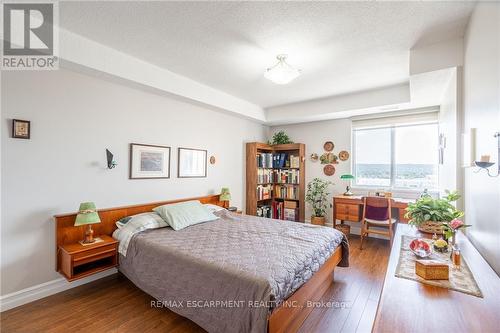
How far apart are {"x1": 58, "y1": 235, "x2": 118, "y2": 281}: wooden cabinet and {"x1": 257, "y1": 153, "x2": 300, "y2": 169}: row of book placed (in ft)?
9.78

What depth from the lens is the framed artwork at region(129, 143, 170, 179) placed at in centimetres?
290

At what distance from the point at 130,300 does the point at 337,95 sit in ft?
13.1

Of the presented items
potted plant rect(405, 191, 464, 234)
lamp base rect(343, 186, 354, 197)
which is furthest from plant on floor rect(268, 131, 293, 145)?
potted plant rect(405, 191, 464, 234)

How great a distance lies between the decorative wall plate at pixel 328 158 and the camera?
4598 millimetres

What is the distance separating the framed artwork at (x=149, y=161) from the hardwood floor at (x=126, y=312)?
4.19 feet

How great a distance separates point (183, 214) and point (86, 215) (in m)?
0.98

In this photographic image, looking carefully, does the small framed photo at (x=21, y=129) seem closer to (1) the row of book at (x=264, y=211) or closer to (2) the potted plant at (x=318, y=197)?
(1) the row of book at (x=264, y=211)

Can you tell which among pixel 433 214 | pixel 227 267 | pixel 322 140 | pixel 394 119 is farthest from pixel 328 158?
pixel 227 267

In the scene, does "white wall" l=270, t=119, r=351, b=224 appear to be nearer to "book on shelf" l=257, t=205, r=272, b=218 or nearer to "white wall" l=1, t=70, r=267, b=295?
"book on shelf" l=257, t=205, r=272, b=218

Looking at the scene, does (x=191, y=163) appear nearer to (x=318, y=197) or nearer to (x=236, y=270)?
(x=236, y=270)

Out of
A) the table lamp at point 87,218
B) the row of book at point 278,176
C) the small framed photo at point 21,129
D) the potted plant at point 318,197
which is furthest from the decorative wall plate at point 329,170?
the small framed photo at point 21,129

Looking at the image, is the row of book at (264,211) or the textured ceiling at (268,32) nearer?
the textured ceiling at (268,32)

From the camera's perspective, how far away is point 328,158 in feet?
15.3

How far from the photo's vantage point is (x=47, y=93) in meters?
2.24
